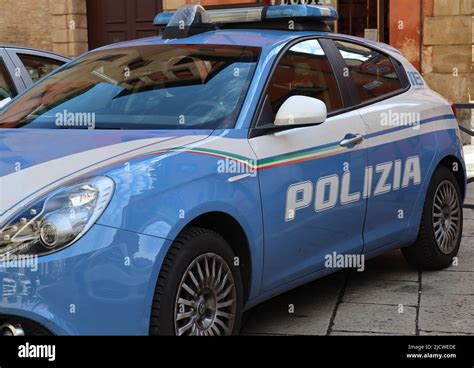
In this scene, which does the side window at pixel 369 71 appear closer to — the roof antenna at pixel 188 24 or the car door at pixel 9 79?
the roof antenna at pixel 188 24

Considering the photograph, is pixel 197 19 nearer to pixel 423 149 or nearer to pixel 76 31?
A: pixel 423 149

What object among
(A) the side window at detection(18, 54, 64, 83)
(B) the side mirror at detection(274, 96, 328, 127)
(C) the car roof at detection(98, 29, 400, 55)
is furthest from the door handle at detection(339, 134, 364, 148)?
(A) the side window at detection(18, 54, 64, 83)

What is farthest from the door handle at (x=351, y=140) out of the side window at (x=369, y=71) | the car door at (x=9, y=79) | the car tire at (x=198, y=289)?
the car door at (x=9, y=79)

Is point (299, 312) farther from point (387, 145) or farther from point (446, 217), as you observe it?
point (446, 217)

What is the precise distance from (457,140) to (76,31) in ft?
40.2

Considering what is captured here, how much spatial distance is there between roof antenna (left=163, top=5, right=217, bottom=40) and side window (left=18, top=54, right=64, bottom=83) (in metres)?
3.28

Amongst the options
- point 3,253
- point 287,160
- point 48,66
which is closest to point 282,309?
point 287,160

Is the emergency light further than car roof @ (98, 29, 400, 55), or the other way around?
the emergency light

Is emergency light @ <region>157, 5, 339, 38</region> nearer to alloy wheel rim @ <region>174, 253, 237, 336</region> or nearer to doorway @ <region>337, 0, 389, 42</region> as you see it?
alloy wheel rim @ <region>174, 253, 237, 336</region>

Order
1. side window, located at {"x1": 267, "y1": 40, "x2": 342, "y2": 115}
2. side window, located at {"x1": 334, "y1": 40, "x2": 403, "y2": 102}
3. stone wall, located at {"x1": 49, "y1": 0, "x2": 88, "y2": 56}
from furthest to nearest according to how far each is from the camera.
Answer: stone wall, located at {"x1": 49, "y1": 0, "x2": 88, "y2": 56}, side window, located at {"x1": 334, "y1": 40, "x2": 403, "y2": 102}, side window, located at {"x1": 267, "y1": 40, "x2": 342, "y2": 115}

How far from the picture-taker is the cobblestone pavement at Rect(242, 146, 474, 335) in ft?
15.9

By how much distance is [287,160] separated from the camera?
177 inches

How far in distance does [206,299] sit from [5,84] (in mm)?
4652

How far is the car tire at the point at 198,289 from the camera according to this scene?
142 inches
